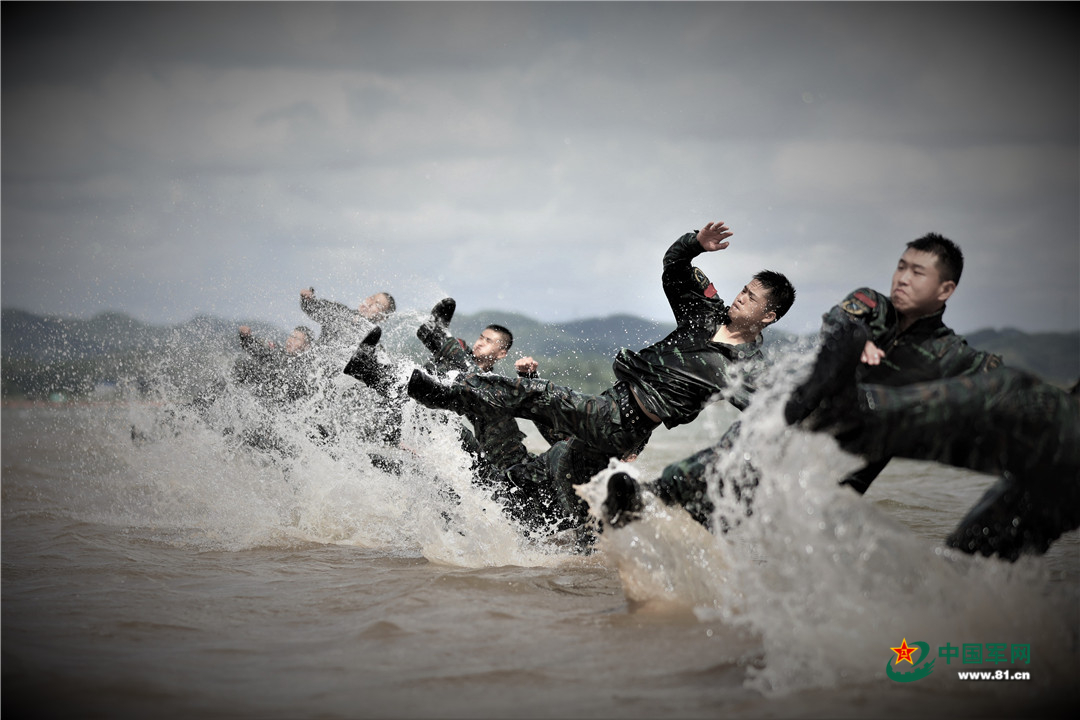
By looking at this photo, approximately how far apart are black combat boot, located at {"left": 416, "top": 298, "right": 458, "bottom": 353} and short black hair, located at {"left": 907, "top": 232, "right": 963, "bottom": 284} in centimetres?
320

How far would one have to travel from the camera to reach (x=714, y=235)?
14.1 ft

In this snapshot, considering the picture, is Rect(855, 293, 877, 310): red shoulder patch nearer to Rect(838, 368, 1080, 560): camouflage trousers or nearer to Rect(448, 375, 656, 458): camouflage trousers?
Rect(838, 368, 1080, 560): camouflage trousers

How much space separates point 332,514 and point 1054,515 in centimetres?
463

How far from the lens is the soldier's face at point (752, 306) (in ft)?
14.4

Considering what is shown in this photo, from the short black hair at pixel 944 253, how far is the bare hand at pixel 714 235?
1096 millimetres

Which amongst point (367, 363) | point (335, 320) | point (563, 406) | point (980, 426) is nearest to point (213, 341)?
point (335, 320)

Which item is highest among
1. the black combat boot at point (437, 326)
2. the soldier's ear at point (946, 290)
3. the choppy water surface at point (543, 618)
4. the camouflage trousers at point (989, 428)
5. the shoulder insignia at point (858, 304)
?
the black combat boot at point (437, 326)

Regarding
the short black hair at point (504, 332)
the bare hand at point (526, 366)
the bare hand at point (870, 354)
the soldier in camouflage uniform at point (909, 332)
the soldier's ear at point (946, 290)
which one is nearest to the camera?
the bare hand at point (870, 354)

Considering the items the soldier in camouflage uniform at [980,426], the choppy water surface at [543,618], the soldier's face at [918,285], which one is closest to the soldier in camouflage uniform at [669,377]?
the choppy water surface at [543,618]

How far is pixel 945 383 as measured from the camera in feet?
9.77

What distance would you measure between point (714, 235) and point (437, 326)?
218 cm

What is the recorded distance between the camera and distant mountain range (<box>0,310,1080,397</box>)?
611 cm

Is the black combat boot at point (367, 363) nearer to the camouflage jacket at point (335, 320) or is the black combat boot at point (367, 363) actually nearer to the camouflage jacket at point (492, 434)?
the camouflage jacket at point (492, 434)

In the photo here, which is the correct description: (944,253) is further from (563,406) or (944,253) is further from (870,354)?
(563,406)
